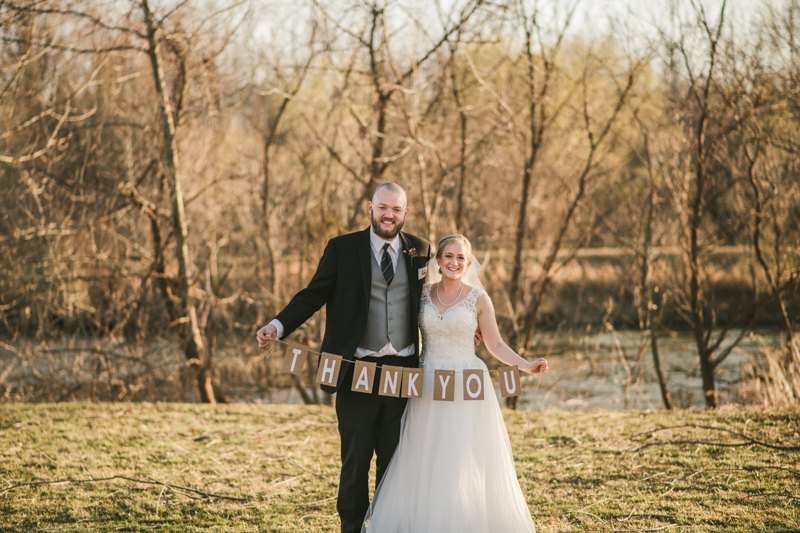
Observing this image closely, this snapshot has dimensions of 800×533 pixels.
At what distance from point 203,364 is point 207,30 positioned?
178 inches

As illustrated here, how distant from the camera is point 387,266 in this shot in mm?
3445

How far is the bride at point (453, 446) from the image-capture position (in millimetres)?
3275

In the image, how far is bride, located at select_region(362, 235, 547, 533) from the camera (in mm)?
3275

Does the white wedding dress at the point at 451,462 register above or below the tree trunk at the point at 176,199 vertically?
below

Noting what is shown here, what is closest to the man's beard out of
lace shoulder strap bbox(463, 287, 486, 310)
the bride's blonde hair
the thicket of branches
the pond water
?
the bride's blonde hair

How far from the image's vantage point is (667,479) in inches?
171

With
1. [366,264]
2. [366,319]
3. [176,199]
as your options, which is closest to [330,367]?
[366,319]

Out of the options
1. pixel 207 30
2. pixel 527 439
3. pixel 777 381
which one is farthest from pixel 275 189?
pixel 777 381

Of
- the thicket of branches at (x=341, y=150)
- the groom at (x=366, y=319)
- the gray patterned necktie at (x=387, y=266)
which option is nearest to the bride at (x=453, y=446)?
the groom at (x=366, y=319)

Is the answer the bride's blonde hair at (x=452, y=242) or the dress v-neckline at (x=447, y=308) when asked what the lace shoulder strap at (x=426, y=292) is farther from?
the bride's blonde hair at (x=452, y=242)

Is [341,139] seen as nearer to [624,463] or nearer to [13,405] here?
[13,405]

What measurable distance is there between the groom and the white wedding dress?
0.10 m

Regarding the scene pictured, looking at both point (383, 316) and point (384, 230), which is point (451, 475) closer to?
point (383, 316)

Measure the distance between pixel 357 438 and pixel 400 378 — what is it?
416 mm
